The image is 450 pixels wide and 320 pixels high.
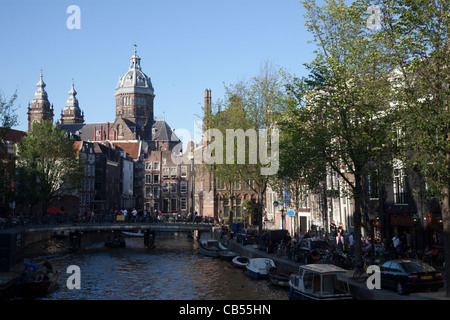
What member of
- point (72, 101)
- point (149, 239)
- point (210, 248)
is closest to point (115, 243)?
point (149, 239)

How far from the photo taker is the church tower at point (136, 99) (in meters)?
161

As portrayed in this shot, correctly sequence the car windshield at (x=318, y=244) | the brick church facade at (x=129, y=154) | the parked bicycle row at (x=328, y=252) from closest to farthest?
the parked bicycle row at (x=328, y=252), the car windshield at (x=318, y=244), the brick church facade at (x=129, y=154)

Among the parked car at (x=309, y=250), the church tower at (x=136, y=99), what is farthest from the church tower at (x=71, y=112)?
the parked car at (x=309, y=250)

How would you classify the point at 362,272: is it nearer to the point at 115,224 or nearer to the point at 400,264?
the point at 400,264

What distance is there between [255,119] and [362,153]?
957 inches

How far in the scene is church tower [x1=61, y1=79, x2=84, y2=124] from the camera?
166375 mm

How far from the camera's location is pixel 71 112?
16625 cm

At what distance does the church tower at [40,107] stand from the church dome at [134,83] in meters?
25.1

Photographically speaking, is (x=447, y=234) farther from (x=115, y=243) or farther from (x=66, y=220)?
(x=66, y=220)

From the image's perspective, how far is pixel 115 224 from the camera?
65.6 m

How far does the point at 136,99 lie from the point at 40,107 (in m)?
31.5

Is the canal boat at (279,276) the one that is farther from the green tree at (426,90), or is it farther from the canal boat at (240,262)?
the green tree at (426,90)

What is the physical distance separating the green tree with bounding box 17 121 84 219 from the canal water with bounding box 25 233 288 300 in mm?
13049

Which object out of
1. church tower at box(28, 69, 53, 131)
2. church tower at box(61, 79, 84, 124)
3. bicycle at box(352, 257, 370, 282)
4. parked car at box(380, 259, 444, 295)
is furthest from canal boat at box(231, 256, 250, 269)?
church tower at box(61, 79, 84, 124)
